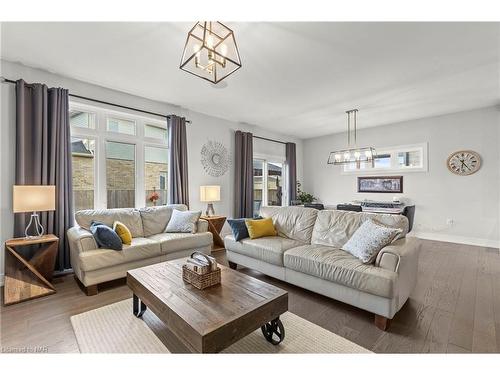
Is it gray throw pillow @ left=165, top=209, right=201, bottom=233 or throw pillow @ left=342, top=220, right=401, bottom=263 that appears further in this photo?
gray throw pillow @ left=165, top=209, right=201, bottom=233

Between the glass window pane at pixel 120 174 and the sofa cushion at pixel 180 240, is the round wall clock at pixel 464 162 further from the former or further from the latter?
the glass window pane at pixel 120 174

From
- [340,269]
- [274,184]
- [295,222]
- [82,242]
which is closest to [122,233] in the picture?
[82,242]

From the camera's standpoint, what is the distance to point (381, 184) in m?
5.69

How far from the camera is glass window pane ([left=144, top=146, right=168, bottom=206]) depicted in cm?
415

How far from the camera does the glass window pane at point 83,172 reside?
338cm

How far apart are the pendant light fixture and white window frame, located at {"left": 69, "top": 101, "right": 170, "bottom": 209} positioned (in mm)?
3390

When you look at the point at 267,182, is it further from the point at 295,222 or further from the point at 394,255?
the point at 394,255

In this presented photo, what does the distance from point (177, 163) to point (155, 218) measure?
1078 mm

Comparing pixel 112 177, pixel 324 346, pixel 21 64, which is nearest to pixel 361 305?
pixel 324 346

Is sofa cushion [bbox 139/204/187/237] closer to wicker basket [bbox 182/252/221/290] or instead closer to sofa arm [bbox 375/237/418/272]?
wicker basket [bbox 182/252/221/290]

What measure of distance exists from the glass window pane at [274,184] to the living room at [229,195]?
1.48 meters

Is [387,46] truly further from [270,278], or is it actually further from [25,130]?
[25,130]

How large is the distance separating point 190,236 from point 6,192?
2201 mm

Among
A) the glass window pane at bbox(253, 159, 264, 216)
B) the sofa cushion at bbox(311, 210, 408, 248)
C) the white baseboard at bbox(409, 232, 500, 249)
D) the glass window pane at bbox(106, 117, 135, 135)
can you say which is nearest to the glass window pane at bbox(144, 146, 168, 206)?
the glass window pane at bbox(106, 117, 135, 135)
